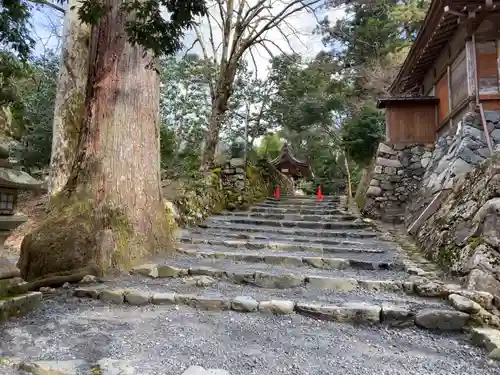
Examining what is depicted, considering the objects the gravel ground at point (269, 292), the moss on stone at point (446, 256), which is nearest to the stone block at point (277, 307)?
the gravel ground at point (269, 292)

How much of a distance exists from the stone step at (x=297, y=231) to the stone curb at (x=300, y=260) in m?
2.21

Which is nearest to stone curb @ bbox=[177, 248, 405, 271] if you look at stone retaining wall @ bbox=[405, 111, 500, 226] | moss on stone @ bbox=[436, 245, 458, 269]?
moss on stone @ bbox=[436, 245, 458, 269]

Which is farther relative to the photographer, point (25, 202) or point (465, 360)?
point (25, 202)

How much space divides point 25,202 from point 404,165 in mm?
11317

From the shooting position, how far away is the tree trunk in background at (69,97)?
7.31 metres

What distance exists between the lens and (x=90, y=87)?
5.05 meters

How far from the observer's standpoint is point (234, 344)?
2.69 meters

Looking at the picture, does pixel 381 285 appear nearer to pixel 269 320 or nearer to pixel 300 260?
pixel 300 260

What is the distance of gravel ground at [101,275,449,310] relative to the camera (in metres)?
3.57

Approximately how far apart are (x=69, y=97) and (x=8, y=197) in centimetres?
501

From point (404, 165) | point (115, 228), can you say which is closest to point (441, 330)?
point (115, 228)

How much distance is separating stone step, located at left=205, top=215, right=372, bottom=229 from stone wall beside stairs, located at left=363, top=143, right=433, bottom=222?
44.8 inches

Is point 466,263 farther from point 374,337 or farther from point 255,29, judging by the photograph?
point 255,29

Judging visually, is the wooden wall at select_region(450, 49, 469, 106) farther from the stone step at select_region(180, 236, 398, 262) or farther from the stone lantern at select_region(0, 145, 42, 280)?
the stone lantern at select_region(0, 145, 42, 280)
